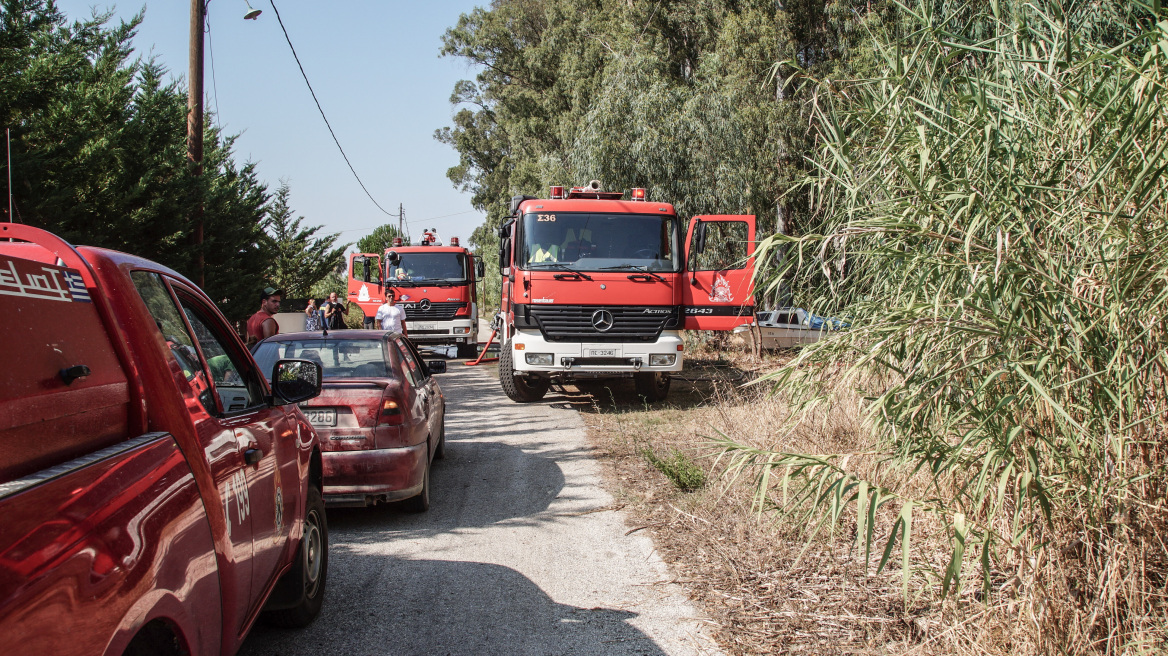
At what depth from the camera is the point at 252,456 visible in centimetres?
332

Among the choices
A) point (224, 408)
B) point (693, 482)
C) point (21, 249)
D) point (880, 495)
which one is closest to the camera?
point (21, 249)

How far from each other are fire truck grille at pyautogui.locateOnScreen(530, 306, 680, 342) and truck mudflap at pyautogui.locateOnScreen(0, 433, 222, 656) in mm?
8875

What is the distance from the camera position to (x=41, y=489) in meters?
1.77

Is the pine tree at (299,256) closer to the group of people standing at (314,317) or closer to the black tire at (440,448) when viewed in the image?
the group of people standing at (314,317)

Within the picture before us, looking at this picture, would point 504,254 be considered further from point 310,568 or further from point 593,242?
point 310,568

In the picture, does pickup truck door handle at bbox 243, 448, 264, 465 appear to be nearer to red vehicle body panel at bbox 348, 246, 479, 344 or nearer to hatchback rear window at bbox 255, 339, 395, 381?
hatchback rear window at bbox 255, 339, 395, 381

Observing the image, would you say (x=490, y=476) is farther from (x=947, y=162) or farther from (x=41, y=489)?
(x=41, y=489)

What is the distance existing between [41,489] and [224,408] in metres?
1.63

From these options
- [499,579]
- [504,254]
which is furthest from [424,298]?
[499,579]

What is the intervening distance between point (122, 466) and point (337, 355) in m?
4.73

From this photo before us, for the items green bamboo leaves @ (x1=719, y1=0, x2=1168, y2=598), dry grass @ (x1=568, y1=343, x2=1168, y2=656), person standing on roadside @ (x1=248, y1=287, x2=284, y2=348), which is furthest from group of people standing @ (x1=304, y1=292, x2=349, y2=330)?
green bamboo leaves @ (x1=719, y1=0, x2=1168, y2=598)

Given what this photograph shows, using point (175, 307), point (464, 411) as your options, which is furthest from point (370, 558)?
point (464, 411)

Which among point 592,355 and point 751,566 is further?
point 592,355

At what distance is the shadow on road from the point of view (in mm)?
4027
